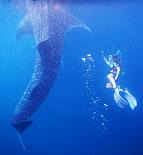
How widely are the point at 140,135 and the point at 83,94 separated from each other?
1421 mm

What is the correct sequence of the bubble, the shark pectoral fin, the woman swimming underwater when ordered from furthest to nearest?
the bubble
the woman swimming underwater
the shark pectoral fin

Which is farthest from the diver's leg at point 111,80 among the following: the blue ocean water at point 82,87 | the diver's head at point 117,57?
the diver's head at point 117,57

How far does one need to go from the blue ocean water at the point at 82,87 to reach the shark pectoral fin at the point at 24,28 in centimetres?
15

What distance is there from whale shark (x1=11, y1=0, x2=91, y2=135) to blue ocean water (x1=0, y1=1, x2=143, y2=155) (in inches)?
12.8

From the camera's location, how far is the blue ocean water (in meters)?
6.37

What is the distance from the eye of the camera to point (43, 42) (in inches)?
222

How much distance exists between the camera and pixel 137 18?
6.31 meters

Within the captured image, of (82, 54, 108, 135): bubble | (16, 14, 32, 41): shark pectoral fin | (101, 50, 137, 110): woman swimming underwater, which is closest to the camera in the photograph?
(16, 14, 32, 41): shark pectoral fin

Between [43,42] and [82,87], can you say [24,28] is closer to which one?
[43,42]

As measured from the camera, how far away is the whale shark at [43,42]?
5465 millimetres

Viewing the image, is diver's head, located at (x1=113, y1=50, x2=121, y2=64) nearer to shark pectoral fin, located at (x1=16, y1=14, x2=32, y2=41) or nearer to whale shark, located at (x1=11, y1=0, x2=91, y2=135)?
whale shark, located at (x1=11, y1=0, x2=91, y2=135)

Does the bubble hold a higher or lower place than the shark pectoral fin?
lower

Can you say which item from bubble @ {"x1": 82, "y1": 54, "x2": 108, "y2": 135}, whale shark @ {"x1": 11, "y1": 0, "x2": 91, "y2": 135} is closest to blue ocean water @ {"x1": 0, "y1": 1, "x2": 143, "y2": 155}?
bubble @ {"x1": 82, "y1": 54, "x2": 108, "y2": 135}

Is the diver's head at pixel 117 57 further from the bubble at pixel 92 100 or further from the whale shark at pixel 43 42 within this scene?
the whale shark at pixel 43 42
